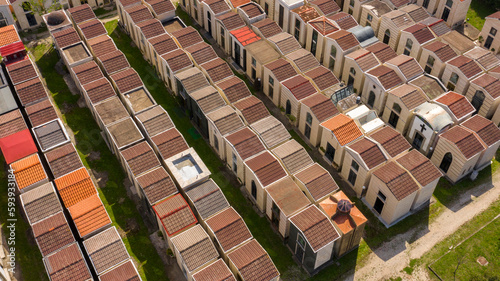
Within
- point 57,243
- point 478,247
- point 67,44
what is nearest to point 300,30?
point 67,44

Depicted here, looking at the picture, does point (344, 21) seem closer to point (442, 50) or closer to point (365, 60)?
point (365, 60)

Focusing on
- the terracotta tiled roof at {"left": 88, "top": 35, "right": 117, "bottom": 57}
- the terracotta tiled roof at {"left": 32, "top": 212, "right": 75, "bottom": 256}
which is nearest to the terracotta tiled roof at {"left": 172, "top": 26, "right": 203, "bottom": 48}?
the terracotta tiled roof at {"left": 88, "top": 35, "right": 117, "bottom": 57}

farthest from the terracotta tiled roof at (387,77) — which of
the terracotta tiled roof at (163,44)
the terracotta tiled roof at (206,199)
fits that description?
the terracotta tiled roof at (163,44)

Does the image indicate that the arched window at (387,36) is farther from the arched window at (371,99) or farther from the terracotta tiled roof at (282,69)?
the terracotta tiled roof at (282,69)

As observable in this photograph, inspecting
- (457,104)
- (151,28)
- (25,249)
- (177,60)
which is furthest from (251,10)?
(25,249)

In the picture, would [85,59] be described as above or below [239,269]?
above

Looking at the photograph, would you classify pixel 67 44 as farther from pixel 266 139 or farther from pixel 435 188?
pixel 435 188
